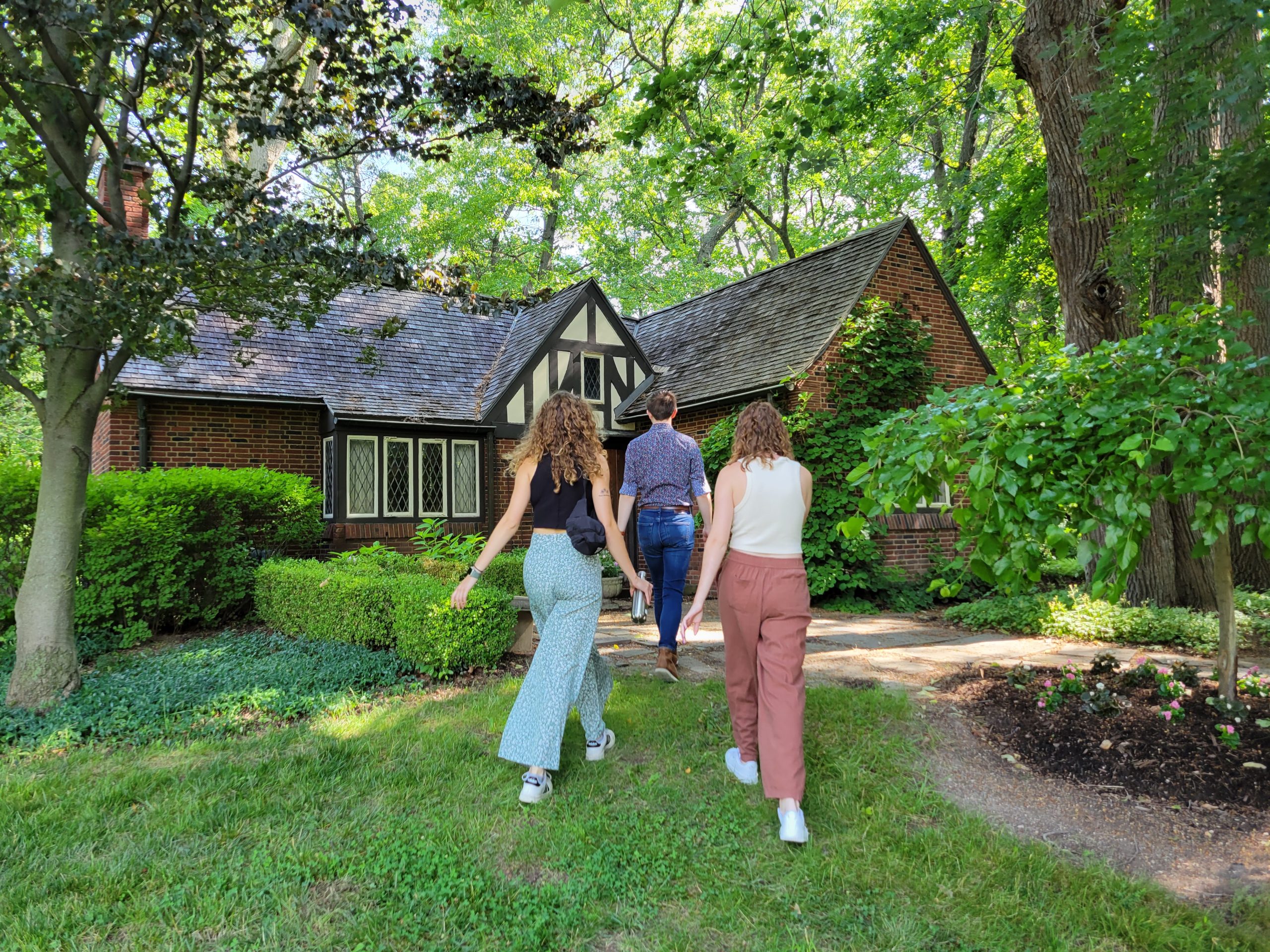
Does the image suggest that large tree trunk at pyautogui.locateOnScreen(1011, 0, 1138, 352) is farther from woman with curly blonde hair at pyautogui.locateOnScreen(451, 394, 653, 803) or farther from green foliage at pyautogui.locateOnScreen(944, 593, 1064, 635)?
woman with curly blonde hair at pyautogui.locateOnScreen(451, 394, 653, 803)

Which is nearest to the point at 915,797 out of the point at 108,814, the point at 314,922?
the point at 314,922

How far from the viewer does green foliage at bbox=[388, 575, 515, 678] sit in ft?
18.8

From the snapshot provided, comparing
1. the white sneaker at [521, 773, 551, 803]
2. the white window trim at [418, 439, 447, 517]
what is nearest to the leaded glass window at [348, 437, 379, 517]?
the white window trim at [418, 439, 447, 517]

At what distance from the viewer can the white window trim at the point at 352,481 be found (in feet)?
40.7

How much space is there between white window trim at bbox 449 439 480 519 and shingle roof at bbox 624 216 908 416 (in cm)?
295

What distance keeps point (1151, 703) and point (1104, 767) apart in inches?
34.0

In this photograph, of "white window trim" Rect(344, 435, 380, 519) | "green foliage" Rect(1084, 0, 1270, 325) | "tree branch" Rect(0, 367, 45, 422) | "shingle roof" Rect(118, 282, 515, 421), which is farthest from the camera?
"white window trim" Rect(344, 435, 380, 519)

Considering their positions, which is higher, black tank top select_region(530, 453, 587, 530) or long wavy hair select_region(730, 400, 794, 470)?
long wavy hair select_region(730, 400, 794, 470)

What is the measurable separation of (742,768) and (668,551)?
6.17 ft

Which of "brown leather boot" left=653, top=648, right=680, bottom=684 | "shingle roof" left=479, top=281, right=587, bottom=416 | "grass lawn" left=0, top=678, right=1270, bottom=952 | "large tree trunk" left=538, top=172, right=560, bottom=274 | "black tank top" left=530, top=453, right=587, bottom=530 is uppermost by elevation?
"large tree trunk" left=538, top=172, right=560, bottom=274

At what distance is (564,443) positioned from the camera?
12.5ft

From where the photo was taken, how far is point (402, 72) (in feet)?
18.4

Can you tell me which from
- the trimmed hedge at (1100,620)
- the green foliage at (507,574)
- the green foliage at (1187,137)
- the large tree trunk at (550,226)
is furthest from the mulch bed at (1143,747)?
the large tree trunk at (550,226)

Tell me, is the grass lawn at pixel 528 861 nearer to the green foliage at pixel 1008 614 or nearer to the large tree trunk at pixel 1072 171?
the green foliage at pixel 1008 614
